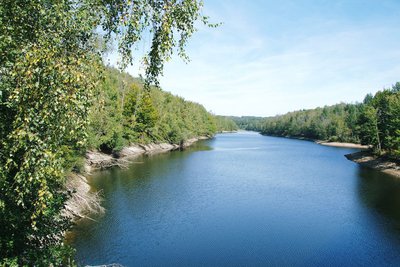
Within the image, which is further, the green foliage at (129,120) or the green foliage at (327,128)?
the green foliage at (327,128)

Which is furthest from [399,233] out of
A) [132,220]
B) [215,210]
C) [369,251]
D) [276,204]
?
[132,220]

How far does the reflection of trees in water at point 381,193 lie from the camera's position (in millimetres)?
32369

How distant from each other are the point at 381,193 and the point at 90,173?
124 feet

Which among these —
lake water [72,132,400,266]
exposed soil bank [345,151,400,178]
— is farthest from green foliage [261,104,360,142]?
lake water [72,132,400,266]

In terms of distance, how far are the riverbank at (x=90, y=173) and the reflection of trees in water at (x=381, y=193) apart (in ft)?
85.7

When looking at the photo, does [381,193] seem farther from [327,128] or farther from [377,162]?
[327,128]

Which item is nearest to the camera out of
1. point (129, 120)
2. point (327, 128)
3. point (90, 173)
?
point (90, 173)

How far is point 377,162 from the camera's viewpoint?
207 feet

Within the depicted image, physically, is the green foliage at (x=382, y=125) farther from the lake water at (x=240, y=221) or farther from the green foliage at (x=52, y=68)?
the green foliage at (x=52, y=68)

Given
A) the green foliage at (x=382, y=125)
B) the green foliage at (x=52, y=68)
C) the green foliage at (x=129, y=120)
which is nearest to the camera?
the green foliage at (x=52, y=68)

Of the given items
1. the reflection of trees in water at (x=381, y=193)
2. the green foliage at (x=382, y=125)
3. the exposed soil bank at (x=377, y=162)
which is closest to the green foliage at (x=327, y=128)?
the green foliage at (x=382, y=125)

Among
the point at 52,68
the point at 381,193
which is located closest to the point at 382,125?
the point at 381,193

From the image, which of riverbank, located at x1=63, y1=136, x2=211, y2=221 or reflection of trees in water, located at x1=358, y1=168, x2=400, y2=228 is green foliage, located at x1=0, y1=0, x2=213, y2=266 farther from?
reflection of trees in water, located at x1=358, y1=168, x2=400, y2=228

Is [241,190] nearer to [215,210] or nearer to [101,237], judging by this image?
[215,210]
